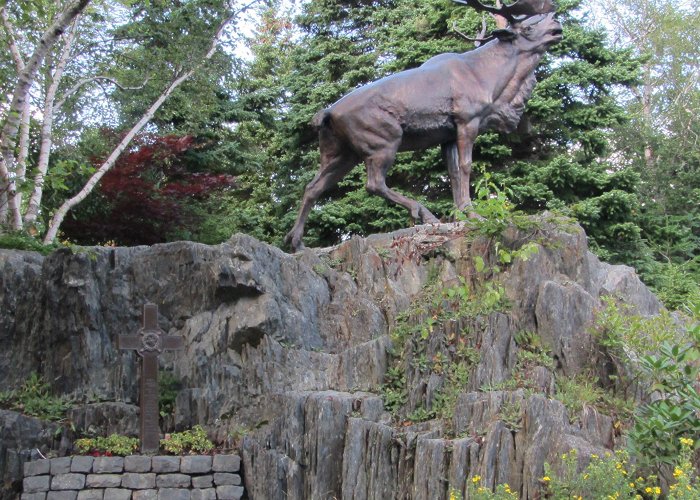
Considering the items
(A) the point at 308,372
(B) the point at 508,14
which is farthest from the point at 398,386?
(B) the point at 508,14

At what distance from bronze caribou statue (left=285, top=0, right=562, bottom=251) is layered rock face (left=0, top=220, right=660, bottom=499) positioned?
2.53 feet

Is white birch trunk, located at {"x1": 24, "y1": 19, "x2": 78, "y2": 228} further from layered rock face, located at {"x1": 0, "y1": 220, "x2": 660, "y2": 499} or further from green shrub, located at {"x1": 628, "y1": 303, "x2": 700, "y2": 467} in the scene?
green shrub, located at {"x1": 628, "y1": 303, "x2": 700, "y2": 467}

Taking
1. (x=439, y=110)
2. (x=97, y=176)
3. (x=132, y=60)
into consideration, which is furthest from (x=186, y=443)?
(x=132, y=60)

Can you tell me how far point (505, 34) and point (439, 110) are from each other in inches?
51.9

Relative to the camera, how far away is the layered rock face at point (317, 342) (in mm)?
6668

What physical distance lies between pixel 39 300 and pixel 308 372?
2879mm

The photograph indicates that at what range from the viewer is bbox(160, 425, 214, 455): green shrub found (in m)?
7.79

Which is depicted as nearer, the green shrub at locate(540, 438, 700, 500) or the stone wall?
the green shrub at locate(540, 438, 700, 500)

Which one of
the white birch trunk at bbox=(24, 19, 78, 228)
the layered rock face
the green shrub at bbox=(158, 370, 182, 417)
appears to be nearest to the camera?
the layered rock face

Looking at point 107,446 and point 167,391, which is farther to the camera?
point 167,391

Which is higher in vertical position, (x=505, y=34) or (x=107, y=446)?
(x=505, y=34)

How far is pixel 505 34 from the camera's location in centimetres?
980

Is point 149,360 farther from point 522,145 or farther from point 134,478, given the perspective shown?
point 522,145

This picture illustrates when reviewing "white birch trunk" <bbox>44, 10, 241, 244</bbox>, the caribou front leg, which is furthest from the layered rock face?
"white birch trunk" <bbox>44, 10, 241, 244</bbox>
